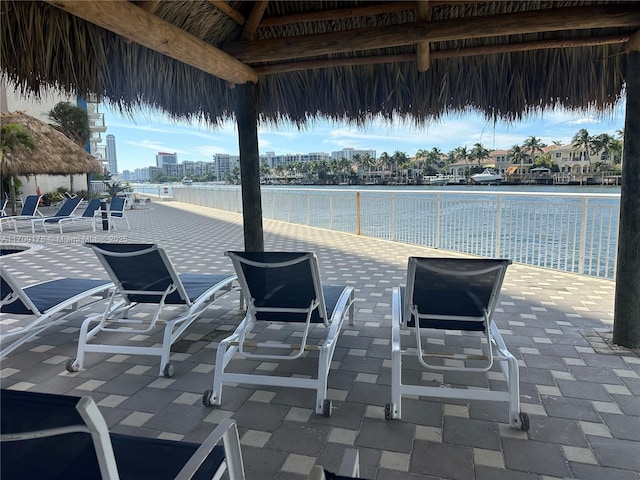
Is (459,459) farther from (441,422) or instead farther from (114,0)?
(114,0)

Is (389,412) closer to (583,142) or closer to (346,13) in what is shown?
(346,13)

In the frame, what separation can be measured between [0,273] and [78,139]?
29.9 meters

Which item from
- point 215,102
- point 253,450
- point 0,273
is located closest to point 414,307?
point 253,450

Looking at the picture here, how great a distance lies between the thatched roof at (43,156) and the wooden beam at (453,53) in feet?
40.5

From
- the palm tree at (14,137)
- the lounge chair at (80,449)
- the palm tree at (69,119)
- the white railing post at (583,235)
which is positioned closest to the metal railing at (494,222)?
the white railing post at (583,235)

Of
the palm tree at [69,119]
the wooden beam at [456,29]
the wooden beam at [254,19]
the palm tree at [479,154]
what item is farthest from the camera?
the palm tree at [69,119]

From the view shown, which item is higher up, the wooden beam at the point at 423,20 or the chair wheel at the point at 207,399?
the wooden beam at the point at 423,20

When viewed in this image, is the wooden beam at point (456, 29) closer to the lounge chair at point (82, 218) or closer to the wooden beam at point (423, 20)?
the wooden beam at point (423, 20)

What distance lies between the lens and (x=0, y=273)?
2.75 m

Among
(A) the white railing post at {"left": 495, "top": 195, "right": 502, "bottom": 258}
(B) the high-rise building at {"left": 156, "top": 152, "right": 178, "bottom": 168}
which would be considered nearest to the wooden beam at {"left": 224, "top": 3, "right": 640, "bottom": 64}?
(A) the white railing post at {"left": 495, "top": 195, "right": 502, "bottom": 258}

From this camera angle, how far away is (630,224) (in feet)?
10.2

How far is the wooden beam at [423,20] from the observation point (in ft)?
9.83

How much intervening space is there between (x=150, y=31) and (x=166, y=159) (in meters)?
68.9

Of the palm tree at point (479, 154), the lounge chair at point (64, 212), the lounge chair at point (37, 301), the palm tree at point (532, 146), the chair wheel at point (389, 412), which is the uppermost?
the palm tree at point (532, 146)
